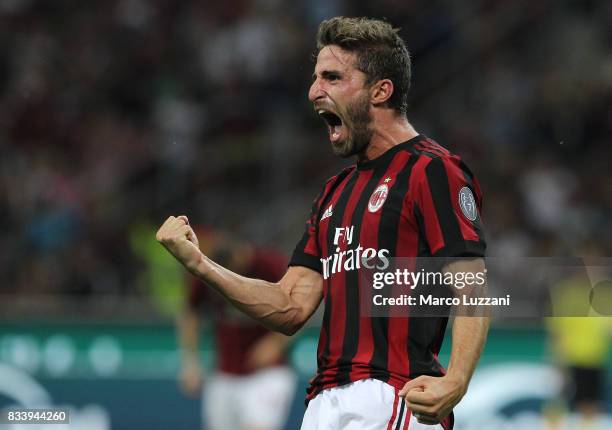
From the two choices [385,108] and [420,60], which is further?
[420,60]

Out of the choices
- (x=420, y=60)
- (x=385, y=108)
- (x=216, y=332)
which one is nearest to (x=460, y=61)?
(x=420, y=60)

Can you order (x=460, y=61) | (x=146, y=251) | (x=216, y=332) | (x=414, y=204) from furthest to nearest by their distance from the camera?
(x=460, y=61)
(x=146, y=251)
(x=216, y=332)
(x=414, y=204)

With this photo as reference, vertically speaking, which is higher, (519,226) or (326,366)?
(519,226)

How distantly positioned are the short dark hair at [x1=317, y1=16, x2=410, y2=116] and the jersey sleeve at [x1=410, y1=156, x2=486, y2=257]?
0.39 metres

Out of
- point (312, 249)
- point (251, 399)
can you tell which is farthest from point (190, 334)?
point (312, 249)

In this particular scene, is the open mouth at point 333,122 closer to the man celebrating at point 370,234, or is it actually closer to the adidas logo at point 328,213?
the man celebrating at point 370,234

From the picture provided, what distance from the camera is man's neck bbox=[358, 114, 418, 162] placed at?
414cm

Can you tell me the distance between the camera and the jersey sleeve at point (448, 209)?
3.72m

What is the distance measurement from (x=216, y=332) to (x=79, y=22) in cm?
612

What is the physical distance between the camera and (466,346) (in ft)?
11.7

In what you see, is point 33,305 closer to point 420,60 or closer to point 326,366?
point 420,60

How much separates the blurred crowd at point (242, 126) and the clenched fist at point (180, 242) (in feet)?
19.1

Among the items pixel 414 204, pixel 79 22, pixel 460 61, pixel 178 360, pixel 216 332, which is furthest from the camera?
pixel 79 22

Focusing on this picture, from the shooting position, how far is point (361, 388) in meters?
3.89
